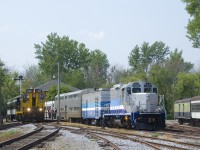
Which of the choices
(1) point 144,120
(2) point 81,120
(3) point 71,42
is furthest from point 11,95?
(1) point 144,120

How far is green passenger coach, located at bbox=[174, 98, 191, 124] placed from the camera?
140 ft

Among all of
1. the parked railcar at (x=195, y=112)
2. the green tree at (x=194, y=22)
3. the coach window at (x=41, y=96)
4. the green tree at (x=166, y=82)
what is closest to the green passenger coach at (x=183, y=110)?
the parked railcar at (x=195, y=112)

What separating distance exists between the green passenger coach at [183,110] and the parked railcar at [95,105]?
352 inches

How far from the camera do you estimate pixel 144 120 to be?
31047 mm

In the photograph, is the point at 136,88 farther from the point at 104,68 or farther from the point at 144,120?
the point at 104,68

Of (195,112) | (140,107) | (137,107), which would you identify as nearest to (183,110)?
(195,112)

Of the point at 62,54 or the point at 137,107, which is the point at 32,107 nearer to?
the point at 137,107

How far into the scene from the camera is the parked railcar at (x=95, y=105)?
38.6 metres

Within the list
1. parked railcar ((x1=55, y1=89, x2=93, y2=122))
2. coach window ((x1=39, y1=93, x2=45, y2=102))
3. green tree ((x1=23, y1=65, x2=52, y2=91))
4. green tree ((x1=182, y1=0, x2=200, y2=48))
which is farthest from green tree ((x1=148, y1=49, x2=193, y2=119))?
green tree ((x1=23, y1=65, x2=52, y2=91))

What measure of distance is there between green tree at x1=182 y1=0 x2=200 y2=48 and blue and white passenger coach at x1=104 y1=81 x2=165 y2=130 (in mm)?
7267

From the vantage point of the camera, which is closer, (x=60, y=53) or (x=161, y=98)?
(x=161, y=98)

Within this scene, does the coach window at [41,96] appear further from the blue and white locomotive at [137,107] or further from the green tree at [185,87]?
the green tree at [185,87]

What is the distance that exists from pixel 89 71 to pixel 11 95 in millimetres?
37234

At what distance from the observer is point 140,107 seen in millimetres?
31141
